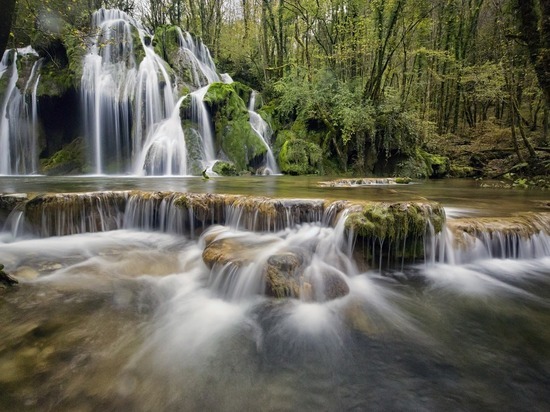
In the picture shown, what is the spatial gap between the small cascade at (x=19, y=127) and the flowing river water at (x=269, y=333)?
13.7 m

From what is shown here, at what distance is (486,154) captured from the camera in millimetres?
16359

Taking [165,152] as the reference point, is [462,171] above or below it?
below

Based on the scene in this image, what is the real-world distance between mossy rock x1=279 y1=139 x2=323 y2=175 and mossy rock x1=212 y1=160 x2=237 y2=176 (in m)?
2.53

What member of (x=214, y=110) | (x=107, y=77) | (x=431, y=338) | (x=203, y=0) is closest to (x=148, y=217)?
(x=431, y=338)

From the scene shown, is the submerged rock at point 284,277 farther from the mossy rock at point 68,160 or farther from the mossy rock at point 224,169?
the mossy rock at point 68,160

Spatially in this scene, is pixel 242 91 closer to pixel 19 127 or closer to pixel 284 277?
pixel 19 127

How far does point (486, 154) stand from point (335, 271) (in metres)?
16.6

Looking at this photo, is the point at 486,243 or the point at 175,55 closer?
the point at 486,243

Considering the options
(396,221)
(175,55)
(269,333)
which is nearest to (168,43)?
(175,55)

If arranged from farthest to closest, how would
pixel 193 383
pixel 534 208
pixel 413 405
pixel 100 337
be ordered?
pixel 534 208
pixel 100 337
pixel 193 383
pixel 413 405

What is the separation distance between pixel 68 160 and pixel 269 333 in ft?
56.6

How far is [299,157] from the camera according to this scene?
14555 millimetres

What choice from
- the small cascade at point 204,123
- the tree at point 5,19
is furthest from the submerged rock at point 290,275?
the small cascade at point 204,123

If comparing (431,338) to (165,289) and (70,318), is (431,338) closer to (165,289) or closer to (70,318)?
(165,289)
